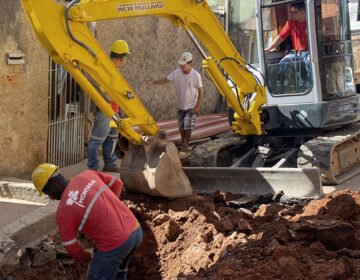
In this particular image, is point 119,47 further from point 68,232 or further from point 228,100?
point 68,232

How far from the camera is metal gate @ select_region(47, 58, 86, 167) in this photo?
8.52 metres

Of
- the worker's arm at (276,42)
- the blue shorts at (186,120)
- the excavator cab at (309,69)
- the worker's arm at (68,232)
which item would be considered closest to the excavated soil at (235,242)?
the worker's arm at (68,232)

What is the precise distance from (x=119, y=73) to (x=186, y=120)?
2568 millimetres

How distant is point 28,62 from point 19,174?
1587mm

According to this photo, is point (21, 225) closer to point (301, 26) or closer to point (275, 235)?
point (275, 235)

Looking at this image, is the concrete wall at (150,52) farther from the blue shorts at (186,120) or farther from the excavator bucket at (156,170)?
the excavator bucket at (156,170)

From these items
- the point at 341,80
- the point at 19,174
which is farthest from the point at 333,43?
the point at 19,174

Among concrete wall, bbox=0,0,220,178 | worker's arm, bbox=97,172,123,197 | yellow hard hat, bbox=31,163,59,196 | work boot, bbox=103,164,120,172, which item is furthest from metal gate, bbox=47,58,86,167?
yellow hard hat, bbox=31,163,59,196

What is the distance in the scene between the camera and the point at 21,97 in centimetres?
787

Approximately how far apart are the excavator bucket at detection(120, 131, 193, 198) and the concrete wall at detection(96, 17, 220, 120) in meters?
4.13

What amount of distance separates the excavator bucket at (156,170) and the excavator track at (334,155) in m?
1.90

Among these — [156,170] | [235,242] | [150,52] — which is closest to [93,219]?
[235,242]

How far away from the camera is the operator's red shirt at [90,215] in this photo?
14.4 ft

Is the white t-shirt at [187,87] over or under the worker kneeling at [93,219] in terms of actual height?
over
